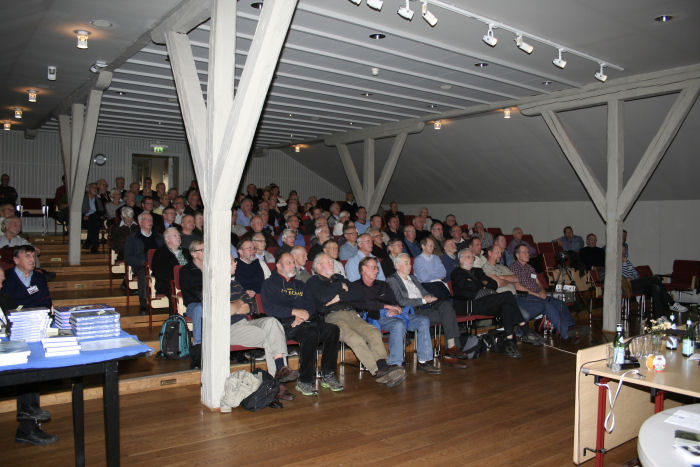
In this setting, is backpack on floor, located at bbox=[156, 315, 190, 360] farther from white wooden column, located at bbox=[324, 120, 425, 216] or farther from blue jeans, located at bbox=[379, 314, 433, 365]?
white wooden column, located at bbox=[324, 120, 425, 216]

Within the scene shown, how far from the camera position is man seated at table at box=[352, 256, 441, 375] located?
5.23 metres

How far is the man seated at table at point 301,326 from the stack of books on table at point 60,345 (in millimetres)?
2166

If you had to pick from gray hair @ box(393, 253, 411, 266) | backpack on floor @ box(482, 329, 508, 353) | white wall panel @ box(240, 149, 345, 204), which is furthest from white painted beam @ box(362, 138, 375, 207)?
gray hair @ box(393, 253, 411, 266)

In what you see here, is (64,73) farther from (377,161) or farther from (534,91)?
(377,161)

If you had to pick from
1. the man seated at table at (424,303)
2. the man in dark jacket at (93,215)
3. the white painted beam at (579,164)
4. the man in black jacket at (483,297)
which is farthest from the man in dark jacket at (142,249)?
the white painted beam at (579,164)

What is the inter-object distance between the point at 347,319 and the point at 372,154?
6.49 meters

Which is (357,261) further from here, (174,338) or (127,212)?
(127,212)

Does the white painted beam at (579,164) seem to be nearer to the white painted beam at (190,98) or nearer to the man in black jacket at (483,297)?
the man in black jacket at (483,297)

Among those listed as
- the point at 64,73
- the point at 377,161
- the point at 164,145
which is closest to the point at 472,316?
the point at 64,73

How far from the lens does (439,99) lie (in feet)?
28.7

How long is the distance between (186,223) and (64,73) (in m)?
2.56

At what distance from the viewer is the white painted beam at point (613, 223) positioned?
24.5 feet

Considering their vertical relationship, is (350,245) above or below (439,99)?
below

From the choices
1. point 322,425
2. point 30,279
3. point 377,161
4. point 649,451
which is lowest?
point 322,425
